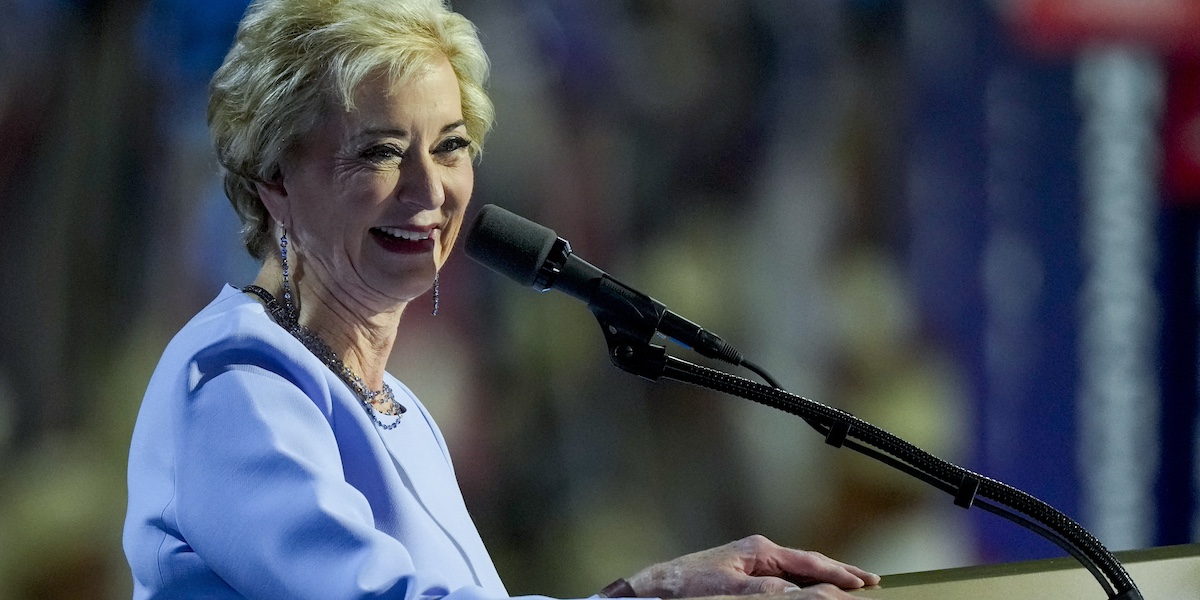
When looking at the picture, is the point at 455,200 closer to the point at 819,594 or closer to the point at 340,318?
the point at 340,318

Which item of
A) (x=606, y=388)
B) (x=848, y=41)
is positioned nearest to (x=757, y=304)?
(x=606, y=388)

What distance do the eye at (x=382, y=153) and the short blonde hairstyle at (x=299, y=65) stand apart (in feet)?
0.19

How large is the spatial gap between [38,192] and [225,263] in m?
0.33

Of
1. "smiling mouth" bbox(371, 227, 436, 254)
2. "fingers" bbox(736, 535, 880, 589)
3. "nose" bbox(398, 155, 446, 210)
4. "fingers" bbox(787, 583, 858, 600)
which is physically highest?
"nose" bbox(398, 155, 446, 210)

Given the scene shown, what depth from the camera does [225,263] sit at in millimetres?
2035

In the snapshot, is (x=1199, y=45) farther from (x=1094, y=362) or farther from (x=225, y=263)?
(x=225, y=263)

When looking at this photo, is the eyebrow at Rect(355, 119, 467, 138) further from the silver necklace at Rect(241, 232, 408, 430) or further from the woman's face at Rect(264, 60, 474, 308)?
the silver necklace at Rect(241, 232, 408, 430)

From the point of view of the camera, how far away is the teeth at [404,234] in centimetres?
143

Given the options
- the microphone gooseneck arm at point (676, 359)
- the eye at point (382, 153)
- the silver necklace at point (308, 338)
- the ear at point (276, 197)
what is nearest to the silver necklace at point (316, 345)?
the silver necklace at point (308, 338)

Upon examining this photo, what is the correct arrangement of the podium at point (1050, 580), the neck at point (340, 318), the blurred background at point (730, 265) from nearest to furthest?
1. the podium at point (1050, 580)
2. the neck at point (340, 318)
3. the blurred background at point (730, 265)

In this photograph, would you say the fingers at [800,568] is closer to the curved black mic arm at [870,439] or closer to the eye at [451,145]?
the curved black mic arm at [870,439]

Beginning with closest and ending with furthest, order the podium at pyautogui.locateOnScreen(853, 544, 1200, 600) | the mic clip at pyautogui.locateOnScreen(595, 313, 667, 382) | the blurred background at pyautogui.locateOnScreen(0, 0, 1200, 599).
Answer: the mic clip at pyautogui.locateOnScreen(595, 313, 667, 382) → the podium at pyautogui.locateOnScreen(853, 544, 1200, 600) → the blurred background at pyautogui.locateOnScreen(0, 0, 1200, 599)

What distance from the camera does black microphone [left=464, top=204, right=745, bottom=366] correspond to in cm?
114

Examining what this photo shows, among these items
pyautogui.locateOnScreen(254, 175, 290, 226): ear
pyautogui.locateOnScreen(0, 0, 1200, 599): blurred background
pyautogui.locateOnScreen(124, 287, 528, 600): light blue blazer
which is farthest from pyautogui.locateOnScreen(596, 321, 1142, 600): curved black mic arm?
pyautogui.locateOnScreen(0, 0, 1200, 599): blurred background
